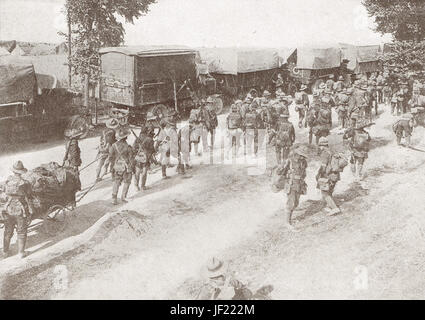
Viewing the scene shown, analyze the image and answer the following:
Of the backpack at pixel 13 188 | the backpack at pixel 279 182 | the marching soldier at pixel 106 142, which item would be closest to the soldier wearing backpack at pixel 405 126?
the backpack at pixel 279 182

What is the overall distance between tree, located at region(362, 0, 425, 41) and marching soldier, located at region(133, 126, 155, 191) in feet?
53.7

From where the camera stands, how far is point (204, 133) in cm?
1447

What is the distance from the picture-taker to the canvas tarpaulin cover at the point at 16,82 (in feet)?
47.0

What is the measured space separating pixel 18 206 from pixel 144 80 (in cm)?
1093

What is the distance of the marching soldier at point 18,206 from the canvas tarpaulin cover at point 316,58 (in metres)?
21.3

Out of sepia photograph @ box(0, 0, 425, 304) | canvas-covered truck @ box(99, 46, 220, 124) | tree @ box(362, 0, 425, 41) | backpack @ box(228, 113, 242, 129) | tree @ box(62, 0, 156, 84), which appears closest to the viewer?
sepia photograph @ box(0, 0, 425, 304)

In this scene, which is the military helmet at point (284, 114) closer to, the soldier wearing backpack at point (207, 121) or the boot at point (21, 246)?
the soldier wearing backpack at point (207, 121)

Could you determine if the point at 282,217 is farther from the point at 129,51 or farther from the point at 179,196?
the point at 129,51

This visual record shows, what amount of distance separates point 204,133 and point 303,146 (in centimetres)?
594

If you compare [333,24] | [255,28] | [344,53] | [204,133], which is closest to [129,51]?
[204,133]

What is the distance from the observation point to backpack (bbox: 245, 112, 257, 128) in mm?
14219

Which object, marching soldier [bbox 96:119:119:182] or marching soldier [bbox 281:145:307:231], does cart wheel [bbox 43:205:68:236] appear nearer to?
marching soldier [bbox 96:119:119:182]

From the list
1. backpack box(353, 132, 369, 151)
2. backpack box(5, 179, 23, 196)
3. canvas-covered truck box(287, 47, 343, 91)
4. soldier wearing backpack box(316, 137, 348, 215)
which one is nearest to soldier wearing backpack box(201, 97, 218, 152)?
backpack box(353, 132, 369, 151)
